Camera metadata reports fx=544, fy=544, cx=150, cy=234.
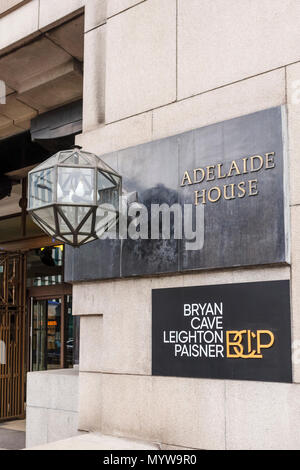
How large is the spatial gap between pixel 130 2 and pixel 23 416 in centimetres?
905

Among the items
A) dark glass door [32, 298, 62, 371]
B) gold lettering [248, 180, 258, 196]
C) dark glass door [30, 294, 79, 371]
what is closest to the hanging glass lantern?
gold lettering [248, 180, 258, 196]

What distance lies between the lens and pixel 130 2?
624cm

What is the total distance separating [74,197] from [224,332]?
1.89 meters

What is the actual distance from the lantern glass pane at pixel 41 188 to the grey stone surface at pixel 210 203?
0.92 meters

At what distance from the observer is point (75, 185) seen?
207 inches

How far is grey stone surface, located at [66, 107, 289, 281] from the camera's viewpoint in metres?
4.70

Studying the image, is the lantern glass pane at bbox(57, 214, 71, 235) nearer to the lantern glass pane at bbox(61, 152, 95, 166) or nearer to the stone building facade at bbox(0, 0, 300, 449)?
the lantern glass pane at bbox(61, 152, 95, 166)

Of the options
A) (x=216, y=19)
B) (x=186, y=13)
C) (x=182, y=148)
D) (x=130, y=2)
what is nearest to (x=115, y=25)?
(x=130, y=2)

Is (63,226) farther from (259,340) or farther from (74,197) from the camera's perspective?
(259,340)

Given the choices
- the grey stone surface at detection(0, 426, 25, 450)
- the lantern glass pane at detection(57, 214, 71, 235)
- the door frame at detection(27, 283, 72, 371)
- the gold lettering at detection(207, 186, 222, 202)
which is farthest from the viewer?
the door frame at detection(27, 283, 72, 371)

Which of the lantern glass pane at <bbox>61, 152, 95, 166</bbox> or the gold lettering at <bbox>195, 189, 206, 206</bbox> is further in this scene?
the lantern glass pane at <bbox>61, 152, 95, 166</bbox>

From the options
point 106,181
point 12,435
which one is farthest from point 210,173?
point 12,435

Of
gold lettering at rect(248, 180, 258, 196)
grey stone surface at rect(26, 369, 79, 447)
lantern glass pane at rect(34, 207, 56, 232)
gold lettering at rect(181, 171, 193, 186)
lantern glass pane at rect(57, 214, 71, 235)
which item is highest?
gold lettering at rect(181, 171, 193, 186)
